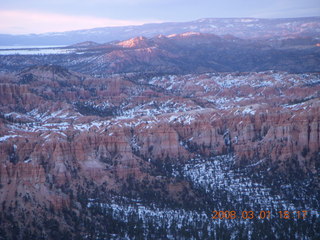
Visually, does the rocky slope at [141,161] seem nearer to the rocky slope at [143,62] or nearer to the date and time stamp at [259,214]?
the date and time stamp at [259,214]

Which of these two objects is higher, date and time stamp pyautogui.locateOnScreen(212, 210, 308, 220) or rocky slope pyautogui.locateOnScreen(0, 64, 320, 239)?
rocky slope pyautogui.locateOnScreen(0, 64, 320, 239)

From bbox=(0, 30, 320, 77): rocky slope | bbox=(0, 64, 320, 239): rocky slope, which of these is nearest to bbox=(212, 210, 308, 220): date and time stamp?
bbox=(0, 64, 320, 239): rocky slope

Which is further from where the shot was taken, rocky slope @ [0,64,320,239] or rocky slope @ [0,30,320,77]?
rocky slope @ [0,30,320,77]

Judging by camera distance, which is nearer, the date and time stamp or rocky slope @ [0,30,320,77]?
the date and time stamp

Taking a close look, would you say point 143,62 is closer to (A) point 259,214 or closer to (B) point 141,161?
(B) point 141,161

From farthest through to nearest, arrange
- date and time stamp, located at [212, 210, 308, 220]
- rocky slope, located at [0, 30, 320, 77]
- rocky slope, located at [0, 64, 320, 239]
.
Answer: rocky slope, located at [0, 30, 320, 77] → date and time stamp, located at [212, 210, 308, 220] → rocky slope, located at [0, 64, 320, 239]

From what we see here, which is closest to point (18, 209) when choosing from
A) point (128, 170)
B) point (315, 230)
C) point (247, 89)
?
point (128, 170)

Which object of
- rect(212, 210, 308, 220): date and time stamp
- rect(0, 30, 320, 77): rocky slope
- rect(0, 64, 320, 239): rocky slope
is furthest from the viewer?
rect(0, 30, 320, 77): rocky slope

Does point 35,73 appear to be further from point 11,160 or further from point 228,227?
point 228,227

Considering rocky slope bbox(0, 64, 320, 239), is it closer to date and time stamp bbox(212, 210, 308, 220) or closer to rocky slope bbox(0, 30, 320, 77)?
date and time stamp bbox(212, 210, 308, 220)
